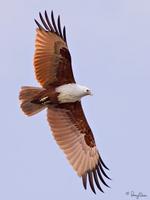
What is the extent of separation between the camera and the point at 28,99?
14.5m

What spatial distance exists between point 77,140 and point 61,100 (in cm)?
93

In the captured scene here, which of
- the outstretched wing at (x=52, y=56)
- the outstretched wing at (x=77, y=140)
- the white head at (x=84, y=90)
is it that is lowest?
the outstretched wing at (x=77, y=140)

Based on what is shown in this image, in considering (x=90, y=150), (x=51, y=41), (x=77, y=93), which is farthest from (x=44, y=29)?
(x=90, y=150)

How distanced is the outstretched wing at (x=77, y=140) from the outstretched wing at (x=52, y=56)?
54 cm

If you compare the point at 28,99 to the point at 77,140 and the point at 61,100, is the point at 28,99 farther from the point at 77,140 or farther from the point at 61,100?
the point at 77,140

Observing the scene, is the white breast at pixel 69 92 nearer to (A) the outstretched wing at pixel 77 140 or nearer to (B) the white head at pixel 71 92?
(B) the white head at pixel 71 92

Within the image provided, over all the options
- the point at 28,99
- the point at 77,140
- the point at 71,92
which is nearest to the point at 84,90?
the point at 71,92

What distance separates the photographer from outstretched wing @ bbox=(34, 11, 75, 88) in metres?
14.7

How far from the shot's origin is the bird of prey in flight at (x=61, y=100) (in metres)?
A: 14.5

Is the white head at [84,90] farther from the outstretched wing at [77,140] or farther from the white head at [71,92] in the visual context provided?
the outstretched wing at [77,140]

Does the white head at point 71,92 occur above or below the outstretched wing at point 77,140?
above

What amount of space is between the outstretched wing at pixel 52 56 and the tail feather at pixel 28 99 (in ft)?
0.84

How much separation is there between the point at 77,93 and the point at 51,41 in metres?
0.98

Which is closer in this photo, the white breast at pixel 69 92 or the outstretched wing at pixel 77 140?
the white breast at pixel 69 92
